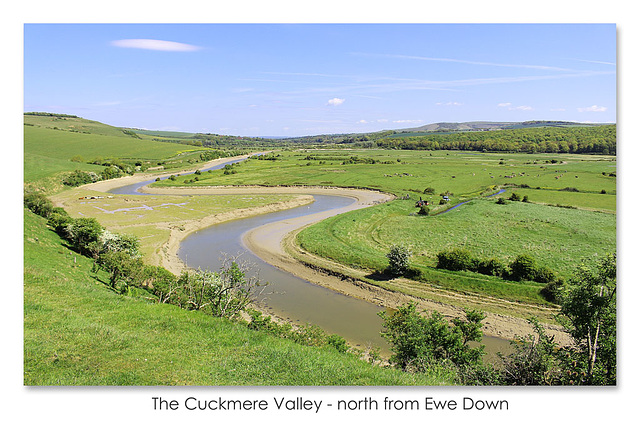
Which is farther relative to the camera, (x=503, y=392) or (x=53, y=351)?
(x=503, y=392)

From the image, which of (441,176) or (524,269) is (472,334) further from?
(441,176)

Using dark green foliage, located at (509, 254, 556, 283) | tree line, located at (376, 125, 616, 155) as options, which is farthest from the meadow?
tree line, located at (376, 125, 616, 155)

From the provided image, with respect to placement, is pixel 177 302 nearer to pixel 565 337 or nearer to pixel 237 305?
pixel 237 305

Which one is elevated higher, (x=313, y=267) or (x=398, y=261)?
(x=398, y=261)

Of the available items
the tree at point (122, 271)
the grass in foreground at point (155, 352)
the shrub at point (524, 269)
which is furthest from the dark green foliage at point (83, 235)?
the shrub at point (524, 269)

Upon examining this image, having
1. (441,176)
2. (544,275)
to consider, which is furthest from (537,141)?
(441,176)
